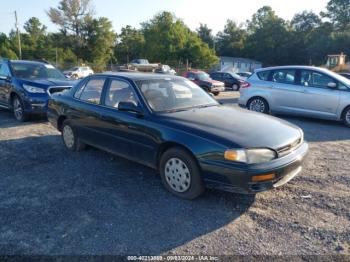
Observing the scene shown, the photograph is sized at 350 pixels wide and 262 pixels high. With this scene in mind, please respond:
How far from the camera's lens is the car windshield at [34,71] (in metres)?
8.88

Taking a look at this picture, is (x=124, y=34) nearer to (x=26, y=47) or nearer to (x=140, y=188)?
(x=26, y=47)

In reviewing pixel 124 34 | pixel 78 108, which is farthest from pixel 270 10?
pixel 78 108

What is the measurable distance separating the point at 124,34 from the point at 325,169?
70003 mm

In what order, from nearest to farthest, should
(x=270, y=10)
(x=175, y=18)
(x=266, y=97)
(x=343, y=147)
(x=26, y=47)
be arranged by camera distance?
(x=343, y=147), (x=266, y=97), (x=26, y=47), (x=175, y=18), (x=270, y=10)

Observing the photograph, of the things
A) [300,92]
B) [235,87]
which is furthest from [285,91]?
[235,87]

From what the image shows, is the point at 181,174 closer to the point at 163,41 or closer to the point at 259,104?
the point at 259,104

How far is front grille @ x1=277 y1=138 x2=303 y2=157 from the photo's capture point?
3.71 m

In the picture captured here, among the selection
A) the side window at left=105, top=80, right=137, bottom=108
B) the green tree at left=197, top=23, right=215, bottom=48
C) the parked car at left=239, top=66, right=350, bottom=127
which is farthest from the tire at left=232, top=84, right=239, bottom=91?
the green tree at left=197, top=23, right=215, bottom=48

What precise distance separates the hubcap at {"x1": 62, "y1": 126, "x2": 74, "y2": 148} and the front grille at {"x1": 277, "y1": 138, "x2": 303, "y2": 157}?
3766 millimetres

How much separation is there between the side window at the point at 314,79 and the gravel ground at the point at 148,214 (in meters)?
3.82

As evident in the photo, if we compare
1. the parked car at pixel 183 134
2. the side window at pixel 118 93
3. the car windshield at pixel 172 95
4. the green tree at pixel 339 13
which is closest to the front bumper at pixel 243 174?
the parked car at pixel 183 134

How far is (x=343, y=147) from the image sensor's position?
6441 mm

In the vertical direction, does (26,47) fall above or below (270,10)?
below

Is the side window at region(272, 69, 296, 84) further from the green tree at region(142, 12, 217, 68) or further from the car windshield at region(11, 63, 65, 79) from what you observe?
the green tree at region(142, 12, 217, 68)
